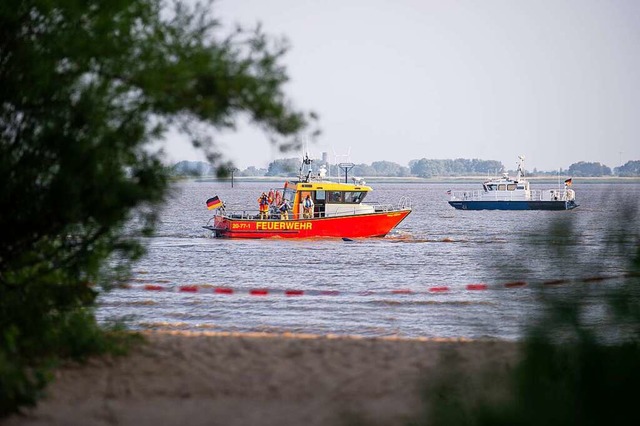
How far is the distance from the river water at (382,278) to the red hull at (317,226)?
53 cm

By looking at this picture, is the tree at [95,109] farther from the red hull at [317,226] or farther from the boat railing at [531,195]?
the boat railing at [531,195]

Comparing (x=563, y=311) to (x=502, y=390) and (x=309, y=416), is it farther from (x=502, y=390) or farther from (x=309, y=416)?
(x=309, y=416)

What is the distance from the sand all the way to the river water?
908 millimetres

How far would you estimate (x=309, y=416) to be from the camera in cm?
802

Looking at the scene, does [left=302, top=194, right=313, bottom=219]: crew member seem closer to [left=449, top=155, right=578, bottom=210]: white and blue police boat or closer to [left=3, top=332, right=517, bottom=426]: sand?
[left=3, top=332, right=517, bottom=426]: sand

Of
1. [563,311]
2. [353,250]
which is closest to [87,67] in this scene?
[563,311]

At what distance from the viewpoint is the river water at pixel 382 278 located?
466 cm

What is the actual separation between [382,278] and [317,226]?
1451cm

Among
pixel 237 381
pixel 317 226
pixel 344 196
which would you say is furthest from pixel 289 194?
pixel 237 381

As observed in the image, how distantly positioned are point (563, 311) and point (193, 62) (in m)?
4.91

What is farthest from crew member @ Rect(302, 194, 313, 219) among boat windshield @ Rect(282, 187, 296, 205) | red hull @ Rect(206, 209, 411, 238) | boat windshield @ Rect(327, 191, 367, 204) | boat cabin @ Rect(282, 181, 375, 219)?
boat windshield @ Rect(327, 191, 367, 204)

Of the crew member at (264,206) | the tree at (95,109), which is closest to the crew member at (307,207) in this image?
the crew member at (264,206)

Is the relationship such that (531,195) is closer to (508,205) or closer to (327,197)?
(508,205)

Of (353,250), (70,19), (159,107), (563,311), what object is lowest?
(353,250)
